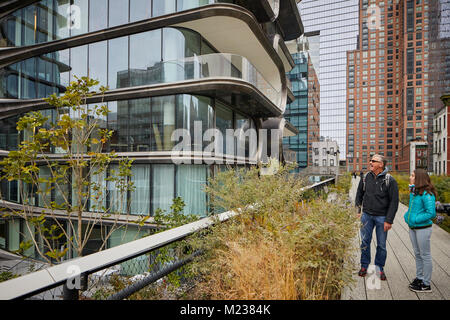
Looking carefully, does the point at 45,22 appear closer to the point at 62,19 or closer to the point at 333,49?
the point at 62,19

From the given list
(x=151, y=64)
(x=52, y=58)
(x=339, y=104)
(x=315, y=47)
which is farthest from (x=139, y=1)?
(x=339, y=104)

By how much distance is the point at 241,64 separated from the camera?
12.8m

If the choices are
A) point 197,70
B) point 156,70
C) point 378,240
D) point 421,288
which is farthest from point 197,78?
point 421,288

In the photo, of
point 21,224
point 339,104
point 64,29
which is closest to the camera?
point 64,29

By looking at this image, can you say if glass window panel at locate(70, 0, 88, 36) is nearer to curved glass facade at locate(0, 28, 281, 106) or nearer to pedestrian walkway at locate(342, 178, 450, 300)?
curved glass facade at locate(0, 28, 281, 106)

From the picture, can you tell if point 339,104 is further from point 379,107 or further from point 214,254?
point 214,254

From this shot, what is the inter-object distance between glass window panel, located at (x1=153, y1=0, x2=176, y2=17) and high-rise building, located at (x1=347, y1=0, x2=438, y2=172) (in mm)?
112335

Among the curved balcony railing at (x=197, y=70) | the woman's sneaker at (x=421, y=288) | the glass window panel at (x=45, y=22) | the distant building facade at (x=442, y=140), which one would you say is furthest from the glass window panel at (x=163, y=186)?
the distant building facade at (x=442, y=140)

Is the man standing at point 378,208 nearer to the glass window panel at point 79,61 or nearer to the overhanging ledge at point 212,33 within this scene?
the overhanging ledge at point 212,33

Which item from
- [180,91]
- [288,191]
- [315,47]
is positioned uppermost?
[315,47]

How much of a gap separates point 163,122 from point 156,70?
255 cm

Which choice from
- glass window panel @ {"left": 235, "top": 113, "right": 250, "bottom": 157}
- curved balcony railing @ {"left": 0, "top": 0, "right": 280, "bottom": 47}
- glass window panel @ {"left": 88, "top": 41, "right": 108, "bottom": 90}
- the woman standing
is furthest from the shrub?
glass window panel @ {"left": 88, "top": 41, "right": 108, "bottom": 90}

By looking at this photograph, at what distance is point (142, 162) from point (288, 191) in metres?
9.57

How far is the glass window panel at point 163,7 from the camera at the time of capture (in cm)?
1218
